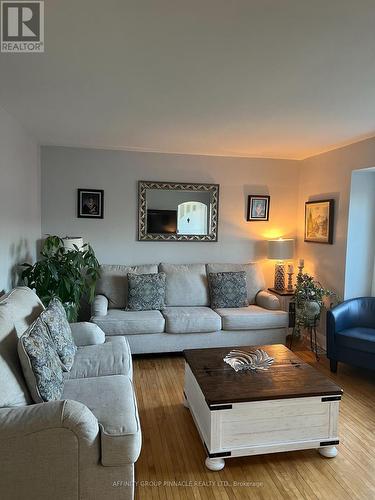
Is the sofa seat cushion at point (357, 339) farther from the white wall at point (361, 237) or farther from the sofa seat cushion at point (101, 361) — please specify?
the sofa seat cushion at point (101, 361)

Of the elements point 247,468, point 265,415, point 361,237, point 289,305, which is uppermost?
point 361,237

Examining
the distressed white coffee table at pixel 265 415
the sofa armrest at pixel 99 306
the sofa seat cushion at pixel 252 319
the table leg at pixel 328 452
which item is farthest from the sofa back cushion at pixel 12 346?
the sofa seat cushion at pixel 252 319

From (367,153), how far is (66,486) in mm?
3641

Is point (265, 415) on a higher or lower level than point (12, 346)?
lower

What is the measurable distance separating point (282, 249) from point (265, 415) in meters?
2.59

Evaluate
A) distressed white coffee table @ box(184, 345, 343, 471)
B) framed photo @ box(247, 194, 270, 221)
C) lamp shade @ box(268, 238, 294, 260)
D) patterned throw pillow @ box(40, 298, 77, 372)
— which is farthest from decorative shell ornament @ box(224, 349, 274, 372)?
framed photo @ box(247, 194, 270, 221)

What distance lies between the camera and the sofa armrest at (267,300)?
13.3 ft

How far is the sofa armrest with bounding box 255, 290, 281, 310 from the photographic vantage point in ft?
13.3

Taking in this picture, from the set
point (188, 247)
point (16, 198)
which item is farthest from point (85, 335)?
Result: point (188, 247)

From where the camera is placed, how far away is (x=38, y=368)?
1.74m

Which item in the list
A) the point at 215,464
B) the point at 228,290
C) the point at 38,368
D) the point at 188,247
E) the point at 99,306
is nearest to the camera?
the point at 38,368

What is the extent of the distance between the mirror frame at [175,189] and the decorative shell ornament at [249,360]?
6.75ft

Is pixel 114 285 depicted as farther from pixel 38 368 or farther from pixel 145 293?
pixel 38 368

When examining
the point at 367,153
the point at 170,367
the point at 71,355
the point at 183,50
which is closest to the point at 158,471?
the point at 71,355
